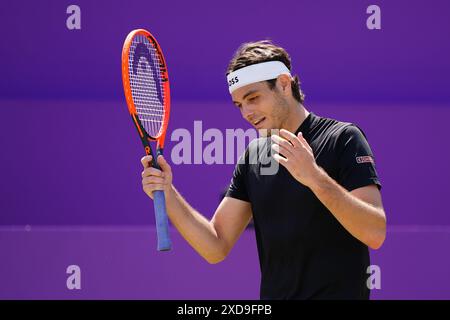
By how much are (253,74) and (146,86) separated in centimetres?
39

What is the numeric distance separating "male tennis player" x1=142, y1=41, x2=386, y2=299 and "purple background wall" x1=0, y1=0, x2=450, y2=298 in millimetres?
1564

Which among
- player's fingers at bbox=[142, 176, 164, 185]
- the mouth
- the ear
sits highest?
the ear

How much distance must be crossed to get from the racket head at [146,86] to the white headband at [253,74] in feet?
0.98

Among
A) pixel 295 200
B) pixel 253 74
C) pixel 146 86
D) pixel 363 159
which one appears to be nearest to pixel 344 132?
pixel 363 159

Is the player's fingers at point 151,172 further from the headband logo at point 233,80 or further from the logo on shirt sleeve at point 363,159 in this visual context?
the logo on shirt sleeve at point 363,159

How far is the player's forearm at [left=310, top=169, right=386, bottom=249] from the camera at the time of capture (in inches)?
70.1

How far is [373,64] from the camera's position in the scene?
160 inches

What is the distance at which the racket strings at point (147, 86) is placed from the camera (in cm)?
231

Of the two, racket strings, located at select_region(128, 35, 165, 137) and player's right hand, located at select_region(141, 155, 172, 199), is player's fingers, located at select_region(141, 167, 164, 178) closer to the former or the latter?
player's right hand, located at select_region(141, 155, 172, 199)

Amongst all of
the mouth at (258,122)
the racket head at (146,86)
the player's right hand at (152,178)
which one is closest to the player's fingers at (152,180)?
the player's right hand at (152,178)

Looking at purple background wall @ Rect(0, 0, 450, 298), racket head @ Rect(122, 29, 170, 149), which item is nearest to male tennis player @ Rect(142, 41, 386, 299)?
racket head @ Rect(122, 29, 170, 149)

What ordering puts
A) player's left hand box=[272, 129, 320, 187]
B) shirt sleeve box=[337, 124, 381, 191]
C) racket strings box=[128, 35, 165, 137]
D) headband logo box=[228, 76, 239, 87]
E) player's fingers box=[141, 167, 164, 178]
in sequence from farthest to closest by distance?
1. racket strings box=[128, 35, 165, 137]
2. headband logo box=[228, 76, 239, 87]
3. player's fingers box=[141, 167, 164, 178]
4. shirt sleeve box=[337, 124, 381, 191]
5. player's left hand box=[272, 129, 320, 187]
